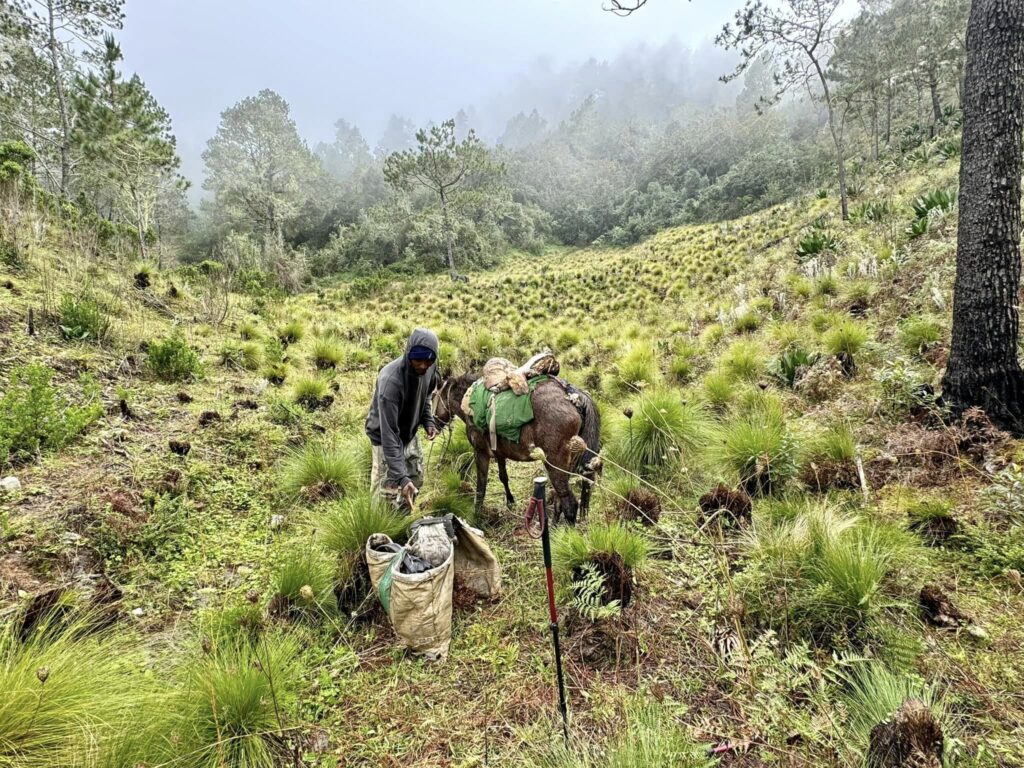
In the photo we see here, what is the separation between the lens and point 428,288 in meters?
22.5

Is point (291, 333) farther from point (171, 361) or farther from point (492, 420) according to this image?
point (492, 420)

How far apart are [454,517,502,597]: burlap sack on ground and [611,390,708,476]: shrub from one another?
216 cm

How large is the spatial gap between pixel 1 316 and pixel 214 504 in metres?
4.59

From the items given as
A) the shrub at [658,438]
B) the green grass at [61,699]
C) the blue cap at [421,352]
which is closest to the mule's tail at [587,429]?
the shrub at [658,438]

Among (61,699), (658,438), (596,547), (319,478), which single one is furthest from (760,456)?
(61,699)

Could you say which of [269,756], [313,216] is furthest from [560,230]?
[269,756]

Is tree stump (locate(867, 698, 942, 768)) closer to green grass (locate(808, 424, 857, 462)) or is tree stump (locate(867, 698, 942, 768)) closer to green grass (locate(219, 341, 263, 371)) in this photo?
green grass (locate(808, 424, 857, 462))

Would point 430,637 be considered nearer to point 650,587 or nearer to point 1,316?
point 650,587

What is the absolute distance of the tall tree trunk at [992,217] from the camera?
3.67 metres

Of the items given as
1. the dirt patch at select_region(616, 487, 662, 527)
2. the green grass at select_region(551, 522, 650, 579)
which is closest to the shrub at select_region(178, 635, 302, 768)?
the green grass at select_region(551, 522, 650, 579)

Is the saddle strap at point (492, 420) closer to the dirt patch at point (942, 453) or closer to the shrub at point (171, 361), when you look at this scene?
the dirt patch at point (942, 453)

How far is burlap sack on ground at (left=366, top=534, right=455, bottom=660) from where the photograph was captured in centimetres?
267

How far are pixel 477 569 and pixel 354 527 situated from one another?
971 mm

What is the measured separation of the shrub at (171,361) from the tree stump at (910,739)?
769 cm
